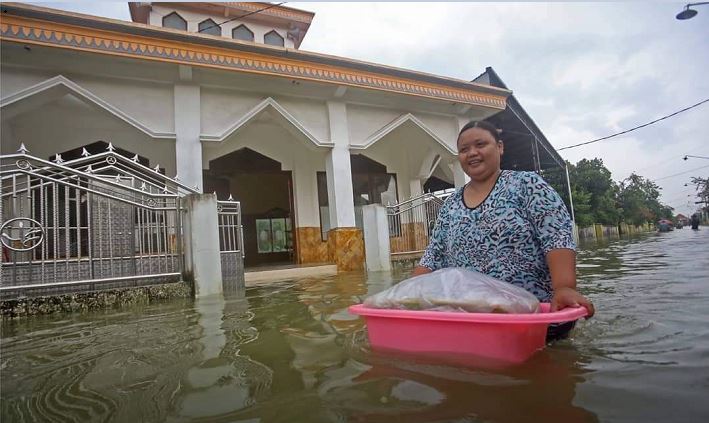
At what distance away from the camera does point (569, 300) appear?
1618 mm

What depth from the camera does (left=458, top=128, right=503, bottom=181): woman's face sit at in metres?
2.10

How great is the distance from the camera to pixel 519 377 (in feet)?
4.90

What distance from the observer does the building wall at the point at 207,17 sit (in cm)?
1341

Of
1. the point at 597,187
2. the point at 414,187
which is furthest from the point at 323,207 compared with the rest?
the point at 597,187

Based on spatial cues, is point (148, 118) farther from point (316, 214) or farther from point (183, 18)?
point (183, 18)

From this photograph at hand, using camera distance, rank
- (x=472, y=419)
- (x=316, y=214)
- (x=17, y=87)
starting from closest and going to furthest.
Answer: (x=472, y=419), (x=17, y=87), (x=316, y=214)

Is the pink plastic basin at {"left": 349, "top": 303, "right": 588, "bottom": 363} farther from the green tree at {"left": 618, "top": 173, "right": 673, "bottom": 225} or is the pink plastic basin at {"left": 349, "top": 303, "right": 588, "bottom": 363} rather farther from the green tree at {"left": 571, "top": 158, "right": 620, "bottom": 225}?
the green tree at {"left": 618, "top": 173, "right": 673, "bottom": 225}

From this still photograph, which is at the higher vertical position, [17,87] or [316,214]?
[17,87]

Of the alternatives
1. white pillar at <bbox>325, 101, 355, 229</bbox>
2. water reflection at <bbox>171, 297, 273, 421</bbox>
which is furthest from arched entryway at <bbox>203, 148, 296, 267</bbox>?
water reflection at <bbox>171, 297, 273, 421</bbox>

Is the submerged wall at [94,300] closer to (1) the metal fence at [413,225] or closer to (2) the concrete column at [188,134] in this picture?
(2) the concrete column at [188,134]

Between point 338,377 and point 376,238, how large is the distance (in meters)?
6.89

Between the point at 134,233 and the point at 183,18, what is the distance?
11.6 meters

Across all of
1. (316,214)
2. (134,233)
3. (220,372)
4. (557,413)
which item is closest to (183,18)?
(316,214)

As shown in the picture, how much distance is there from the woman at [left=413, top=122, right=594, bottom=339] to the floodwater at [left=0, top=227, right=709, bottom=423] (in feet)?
1.20
